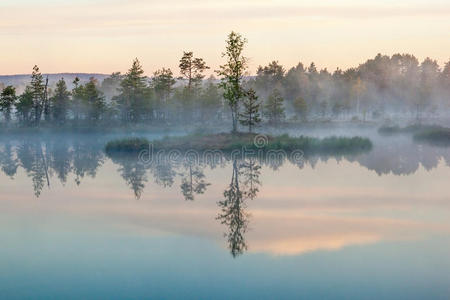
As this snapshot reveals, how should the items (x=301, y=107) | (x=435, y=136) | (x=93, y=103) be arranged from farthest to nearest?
(x=301, y=107) < (x=93, y=103) < (x=435, y=136)

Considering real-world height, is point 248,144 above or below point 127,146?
above

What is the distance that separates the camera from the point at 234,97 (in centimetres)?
6712

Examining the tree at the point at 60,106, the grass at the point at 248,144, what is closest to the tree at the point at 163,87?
the tree at the point at 60,106

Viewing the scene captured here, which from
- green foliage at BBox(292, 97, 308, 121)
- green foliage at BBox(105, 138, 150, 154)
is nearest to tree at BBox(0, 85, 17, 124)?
green foliage at BBox(105, 138, 150, 154)

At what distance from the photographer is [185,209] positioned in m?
Answer: 23.7

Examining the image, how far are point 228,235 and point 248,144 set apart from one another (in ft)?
113

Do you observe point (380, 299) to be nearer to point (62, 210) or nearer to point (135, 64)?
point (62, 210)

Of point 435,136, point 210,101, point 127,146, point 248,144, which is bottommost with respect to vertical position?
point 127,146

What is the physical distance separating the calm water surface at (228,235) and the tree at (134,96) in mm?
62232

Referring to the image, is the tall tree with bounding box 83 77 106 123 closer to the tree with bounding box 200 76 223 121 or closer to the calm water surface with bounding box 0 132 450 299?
the tree with bounding box 200 76 223 121

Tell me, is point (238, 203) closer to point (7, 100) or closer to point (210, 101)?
point (210, 101)

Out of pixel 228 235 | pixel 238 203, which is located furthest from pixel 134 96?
pixel 228 235

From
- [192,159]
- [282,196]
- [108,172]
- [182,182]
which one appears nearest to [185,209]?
[282,196]

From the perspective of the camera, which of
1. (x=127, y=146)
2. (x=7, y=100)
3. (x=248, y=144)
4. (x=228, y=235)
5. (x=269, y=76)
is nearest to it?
(x=228, y=235)
